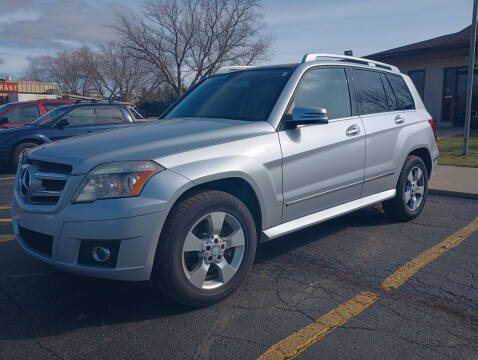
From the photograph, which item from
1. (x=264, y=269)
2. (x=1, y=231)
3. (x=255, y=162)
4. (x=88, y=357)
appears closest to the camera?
(x=88, y=357)

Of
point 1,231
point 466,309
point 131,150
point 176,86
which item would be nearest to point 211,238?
point 131,150

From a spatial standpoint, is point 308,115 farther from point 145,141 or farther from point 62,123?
point 62,123

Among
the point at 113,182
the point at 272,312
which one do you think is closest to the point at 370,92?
the point at 272,312

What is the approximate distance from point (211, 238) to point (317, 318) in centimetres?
91

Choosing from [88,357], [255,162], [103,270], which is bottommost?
[88,357]

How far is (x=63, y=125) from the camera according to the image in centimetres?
1014

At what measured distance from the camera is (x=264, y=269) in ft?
13.1

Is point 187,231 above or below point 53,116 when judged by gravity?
below

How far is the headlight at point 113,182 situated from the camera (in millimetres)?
2938

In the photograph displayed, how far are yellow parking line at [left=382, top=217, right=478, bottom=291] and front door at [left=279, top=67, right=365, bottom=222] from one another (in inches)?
32.9

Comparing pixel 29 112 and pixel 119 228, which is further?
pixel 29 112

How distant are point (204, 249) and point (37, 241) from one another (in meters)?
1.18

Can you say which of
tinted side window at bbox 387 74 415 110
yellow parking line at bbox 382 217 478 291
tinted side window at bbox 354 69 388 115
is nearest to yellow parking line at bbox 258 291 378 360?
yellow parking line at bbox 382 217 478 291

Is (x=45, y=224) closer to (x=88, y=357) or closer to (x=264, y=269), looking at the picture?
(x=88, y=357)
